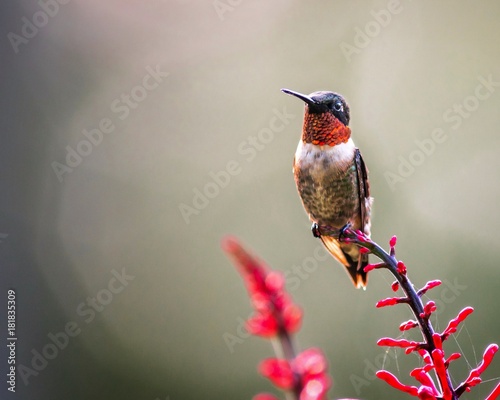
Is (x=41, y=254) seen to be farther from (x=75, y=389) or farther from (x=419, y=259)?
(x=419, y=259)

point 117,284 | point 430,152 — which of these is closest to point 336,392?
point 117,284

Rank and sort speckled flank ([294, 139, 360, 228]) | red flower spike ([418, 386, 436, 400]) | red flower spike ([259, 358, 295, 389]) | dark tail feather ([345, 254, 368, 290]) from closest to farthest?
red flower spike ([259, 358, 295, 389]) < red flower spike ([418, 386, 436, 400]) < dark tail feather ([345, 254, 368, 290]) < speckled flank ([294, 139, 360, 228])

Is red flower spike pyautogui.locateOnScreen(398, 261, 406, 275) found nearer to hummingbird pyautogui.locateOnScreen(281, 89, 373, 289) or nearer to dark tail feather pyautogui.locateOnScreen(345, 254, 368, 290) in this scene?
dark tail feather pyautogui.locateOnScreen(345, 254, 368, 290)

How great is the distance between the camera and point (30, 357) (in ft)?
17.6

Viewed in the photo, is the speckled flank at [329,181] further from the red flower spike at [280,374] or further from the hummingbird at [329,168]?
the red flower spike at [280,374]

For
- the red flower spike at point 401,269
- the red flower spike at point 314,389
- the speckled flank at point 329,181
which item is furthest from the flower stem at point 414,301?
the speckled flank at point 329,181

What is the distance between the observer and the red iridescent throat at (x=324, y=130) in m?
3.61

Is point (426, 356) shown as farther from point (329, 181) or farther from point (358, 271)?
point (329, 181)

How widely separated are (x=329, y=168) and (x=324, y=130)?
223 millimetres

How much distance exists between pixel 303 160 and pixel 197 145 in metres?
5.47

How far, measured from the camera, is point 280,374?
0.62 m

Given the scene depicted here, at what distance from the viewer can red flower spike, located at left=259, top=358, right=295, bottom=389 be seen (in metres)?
0.61

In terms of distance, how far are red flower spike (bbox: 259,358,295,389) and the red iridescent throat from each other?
3.04 m

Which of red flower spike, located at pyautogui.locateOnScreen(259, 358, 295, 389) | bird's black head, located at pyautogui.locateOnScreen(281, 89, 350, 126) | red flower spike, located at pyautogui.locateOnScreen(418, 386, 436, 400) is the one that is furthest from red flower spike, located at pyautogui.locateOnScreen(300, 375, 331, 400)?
bird's black head, located at pyautogui.locateOnScreen(281, 89, 350, 126)
